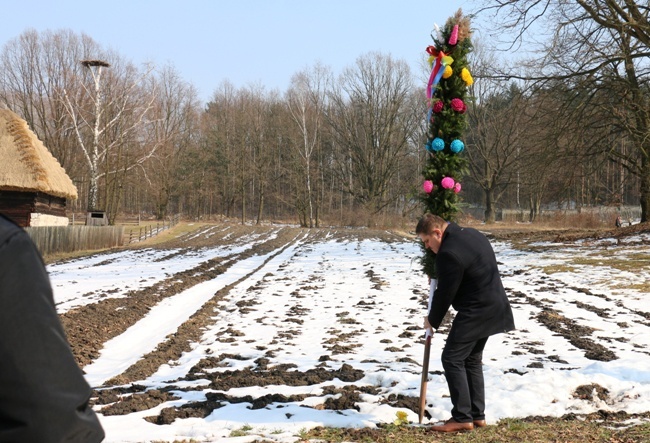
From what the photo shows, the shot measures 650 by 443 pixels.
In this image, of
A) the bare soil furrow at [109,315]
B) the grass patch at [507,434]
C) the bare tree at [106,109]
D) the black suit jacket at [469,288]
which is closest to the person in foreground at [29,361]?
the grass patch at [507,434]

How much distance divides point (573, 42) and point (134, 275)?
59.0 feet

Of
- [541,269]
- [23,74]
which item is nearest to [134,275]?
[541,269]

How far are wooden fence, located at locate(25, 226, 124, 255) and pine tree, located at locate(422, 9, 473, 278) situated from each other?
947 inches

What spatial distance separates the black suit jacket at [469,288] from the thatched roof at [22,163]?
95.2ft

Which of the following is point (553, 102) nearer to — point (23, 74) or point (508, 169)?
point (508, 169)

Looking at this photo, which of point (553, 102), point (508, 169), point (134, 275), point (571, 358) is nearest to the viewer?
point (571, 358)

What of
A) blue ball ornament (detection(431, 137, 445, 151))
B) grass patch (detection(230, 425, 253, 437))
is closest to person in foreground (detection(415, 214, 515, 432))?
grass patch (detection(230, 425, 253, 437))

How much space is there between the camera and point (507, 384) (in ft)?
23.3

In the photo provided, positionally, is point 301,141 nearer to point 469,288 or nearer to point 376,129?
point 376,129

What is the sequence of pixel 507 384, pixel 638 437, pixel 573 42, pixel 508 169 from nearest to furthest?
pixel 638 437 < pixel 507 384 < pixel 573 42 < pixel 508 169

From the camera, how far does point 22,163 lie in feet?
102

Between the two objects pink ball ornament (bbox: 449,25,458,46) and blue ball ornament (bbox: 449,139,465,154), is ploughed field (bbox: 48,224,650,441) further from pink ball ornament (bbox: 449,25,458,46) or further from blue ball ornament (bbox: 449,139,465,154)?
pink ball ornament (bbox: 449,25,458,46)

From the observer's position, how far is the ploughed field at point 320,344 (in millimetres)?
6422

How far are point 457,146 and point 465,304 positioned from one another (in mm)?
2368
